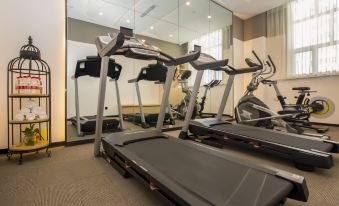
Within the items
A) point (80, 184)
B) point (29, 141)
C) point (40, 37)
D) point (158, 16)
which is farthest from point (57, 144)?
point (158, 16)

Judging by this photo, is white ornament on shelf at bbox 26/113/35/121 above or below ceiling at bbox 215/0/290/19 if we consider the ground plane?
below

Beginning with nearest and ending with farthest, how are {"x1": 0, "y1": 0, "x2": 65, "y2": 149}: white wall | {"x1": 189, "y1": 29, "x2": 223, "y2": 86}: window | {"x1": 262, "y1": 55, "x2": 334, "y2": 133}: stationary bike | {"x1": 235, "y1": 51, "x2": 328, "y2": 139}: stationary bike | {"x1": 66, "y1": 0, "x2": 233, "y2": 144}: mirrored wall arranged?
{"x1": 0, "y1": 0, "x2": 65, "y2": 149}: white wall → {"x1": 235, "y1": 51, "x2": 328, "y2": 139}: stationary bike → {"x1": 66, "y1": 0, "x2": 233, "y2": 144}: mirrored wall → {"x1": 262, "y1": 55, "x2": 334, "y2": 133}: stationary bike → {"x1": 189, "y1": 29, "x2": 223, "y2": 86}: window

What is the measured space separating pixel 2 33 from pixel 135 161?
231 cm

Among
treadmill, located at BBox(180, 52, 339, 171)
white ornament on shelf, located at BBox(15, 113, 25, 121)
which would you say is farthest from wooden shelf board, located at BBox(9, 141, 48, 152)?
treadmill, located at BBox(180, 52, 339, 171)

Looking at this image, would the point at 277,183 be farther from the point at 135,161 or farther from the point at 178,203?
the point at 135,161

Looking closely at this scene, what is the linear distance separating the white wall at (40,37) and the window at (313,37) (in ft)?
17.6

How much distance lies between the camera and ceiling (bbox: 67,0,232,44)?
3.48m

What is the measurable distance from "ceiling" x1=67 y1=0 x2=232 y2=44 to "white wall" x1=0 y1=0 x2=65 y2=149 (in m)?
0.49

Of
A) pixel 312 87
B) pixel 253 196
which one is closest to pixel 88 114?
pixel 253 196

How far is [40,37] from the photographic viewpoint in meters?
2.35

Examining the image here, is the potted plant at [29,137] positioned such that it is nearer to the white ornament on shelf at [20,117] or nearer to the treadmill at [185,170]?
the white ornament on shelf at [20,117]

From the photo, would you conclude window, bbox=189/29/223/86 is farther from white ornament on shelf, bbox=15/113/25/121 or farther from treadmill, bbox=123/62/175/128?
white ornament on shelf, bbox=15/113/25/121

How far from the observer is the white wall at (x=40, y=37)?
6.97ft

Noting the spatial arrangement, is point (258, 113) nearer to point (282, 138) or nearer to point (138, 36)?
point (282, 138)
